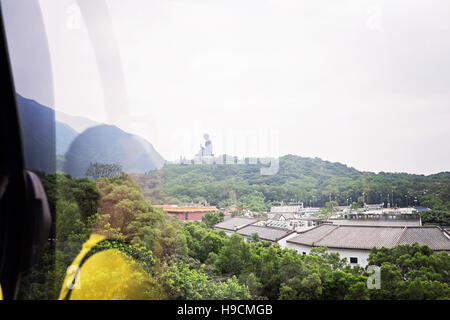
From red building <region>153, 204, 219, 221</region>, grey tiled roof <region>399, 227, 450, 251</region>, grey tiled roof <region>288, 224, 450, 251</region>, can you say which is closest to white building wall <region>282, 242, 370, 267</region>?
grey tiled roof <region>288, 224, 450, 251</region>

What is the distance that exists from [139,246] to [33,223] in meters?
1.39

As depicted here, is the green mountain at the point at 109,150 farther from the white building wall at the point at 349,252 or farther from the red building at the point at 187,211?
the white building wall at the point at 349,252

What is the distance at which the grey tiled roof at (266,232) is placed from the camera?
2.67 meters

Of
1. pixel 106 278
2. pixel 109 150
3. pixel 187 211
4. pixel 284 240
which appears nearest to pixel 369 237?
pixel 284 240

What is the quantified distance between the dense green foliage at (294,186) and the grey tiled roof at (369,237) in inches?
5.5

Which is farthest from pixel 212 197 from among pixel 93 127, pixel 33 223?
pixel 33 223

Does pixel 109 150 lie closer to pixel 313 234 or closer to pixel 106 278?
pixel 106 278

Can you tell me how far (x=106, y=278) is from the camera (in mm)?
2496

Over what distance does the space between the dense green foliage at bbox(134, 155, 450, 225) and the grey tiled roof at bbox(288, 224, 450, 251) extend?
0.46 feet

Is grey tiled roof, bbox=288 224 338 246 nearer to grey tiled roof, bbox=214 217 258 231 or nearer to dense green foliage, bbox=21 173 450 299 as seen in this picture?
dense green foliage, bbox=21 173 450 299

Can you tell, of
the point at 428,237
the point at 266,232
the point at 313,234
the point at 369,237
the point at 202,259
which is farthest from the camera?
the point at 202,259

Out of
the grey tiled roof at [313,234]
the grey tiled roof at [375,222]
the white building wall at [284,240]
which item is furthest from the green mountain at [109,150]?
the grey tiled roof at [375,222]

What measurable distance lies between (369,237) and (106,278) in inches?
71.8
